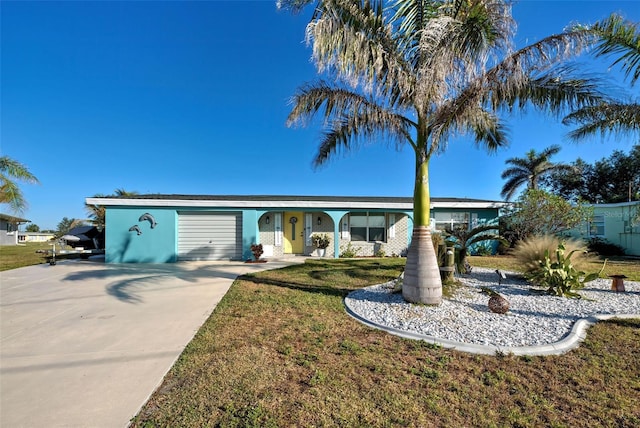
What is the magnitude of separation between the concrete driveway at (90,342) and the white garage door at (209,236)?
505cm

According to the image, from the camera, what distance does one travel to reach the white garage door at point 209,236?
13.4 meters

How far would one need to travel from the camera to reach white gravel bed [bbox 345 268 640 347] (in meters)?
4.00

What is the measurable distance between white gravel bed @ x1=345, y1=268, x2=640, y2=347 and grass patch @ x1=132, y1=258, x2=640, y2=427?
39 cm

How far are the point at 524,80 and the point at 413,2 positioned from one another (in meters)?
2.49

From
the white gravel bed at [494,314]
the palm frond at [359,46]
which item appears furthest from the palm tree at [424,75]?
the white gravel bed at [494,314]

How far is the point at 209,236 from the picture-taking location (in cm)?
1349

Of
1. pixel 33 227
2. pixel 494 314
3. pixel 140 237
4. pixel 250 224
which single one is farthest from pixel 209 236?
pixel 33 227

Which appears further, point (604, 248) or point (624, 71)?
point (604, 248)

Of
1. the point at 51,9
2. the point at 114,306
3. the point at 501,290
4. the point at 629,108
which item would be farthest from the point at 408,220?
the point at 51,9

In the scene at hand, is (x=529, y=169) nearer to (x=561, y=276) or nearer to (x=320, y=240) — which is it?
(x=320, y=240)

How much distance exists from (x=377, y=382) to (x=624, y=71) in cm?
818

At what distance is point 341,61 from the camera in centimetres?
488

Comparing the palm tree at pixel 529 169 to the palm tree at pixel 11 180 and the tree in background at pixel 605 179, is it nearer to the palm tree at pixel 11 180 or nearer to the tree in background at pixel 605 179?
the tree in background at pixel 605 179

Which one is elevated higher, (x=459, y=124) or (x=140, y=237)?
(x=459, y=124)
